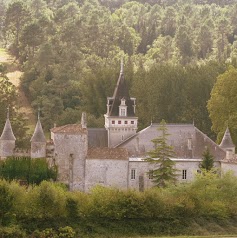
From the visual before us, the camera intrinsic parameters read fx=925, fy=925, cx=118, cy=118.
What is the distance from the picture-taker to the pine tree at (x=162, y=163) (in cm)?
6178

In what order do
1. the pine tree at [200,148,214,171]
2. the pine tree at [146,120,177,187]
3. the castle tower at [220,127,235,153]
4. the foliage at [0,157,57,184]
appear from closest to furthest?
the pine tree at [146,120,177,187]
the foliage at [0,157,57,184]
the pine tree at [200,148,214,171]
the castle tower at [220,127,235,153]

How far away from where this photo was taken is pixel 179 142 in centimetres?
6450

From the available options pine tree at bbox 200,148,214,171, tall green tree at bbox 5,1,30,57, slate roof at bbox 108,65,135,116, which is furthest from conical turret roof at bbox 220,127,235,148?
tall green tree at bbox 5,1,30,57

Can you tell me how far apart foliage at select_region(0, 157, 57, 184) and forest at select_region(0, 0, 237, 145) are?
1591 centimetres

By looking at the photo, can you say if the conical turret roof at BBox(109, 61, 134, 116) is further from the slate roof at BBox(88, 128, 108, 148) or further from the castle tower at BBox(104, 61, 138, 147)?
the slate roof at BBox(88, 128, 108, 148)

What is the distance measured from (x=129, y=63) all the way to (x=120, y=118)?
40.6 m

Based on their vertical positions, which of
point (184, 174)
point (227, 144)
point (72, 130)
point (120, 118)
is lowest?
point (184, 174)

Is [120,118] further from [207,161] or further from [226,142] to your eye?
[207,161]

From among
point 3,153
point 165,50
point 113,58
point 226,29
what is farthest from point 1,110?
point 226,29

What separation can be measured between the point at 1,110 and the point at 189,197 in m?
30.0

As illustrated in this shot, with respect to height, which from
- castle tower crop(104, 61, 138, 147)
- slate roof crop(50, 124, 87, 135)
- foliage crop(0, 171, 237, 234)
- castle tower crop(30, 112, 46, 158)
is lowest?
foliage crop(0, 171, 237, 234)

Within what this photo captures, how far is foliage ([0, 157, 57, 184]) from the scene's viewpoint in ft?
204

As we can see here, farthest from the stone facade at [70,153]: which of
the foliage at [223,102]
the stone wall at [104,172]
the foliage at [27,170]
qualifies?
the foliage at [223,102]

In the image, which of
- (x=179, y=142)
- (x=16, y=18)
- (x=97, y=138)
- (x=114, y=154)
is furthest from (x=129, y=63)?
(x=114, y=154)
